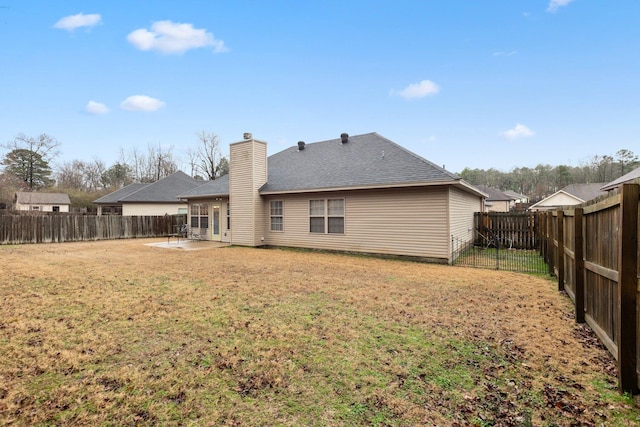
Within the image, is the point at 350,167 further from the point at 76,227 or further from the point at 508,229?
the point at 76,227

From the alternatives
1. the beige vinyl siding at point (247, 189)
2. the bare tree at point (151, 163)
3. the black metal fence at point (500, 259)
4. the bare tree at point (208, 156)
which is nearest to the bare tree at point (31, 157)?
the bare tree at point (151, 163)

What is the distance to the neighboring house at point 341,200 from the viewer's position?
33.8 ft

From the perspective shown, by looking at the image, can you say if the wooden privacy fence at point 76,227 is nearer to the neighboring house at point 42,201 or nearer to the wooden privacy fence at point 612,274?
the wooden privacy fence at point 612,274

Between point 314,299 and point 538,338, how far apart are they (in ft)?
11.3

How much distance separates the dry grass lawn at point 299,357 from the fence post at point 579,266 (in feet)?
1.00

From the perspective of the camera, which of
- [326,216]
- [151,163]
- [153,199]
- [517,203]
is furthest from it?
[517,203]

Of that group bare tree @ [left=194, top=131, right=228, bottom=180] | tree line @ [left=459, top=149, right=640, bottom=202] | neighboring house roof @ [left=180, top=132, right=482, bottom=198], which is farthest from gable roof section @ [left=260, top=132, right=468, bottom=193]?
tree line @ [left=459, top=149, right=640, bottom=202]

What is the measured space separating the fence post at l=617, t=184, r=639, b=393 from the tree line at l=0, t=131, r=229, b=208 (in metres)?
40.5

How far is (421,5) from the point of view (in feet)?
45.3

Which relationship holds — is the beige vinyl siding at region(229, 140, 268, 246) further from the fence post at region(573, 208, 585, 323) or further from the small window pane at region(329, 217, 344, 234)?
the fence post at region(573, 208, 585, 323)

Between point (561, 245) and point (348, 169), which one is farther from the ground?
point (348, 169)

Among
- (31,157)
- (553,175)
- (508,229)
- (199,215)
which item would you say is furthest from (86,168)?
(553,175)

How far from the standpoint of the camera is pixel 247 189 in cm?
1439

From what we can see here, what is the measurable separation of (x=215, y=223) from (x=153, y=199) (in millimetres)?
12625
